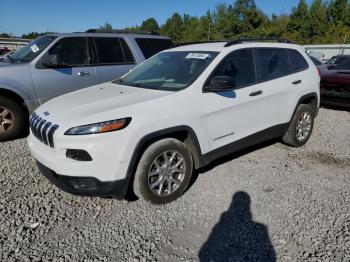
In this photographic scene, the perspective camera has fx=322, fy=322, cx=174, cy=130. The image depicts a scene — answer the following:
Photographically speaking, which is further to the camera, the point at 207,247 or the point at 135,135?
the point at 135,135

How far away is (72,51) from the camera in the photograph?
6.06 metres

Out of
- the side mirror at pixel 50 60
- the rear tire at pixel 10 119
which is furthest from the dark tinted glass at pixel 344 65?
the rear tire at pixel 10 119

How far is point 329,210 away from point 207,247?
1569mm

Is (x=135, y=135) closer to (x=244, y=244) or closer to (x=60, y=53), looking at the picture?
(x=244, y=244)

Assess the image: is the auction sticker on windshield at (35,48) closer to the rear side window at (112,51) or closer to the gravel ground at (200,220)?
the rear side window at (112,51)

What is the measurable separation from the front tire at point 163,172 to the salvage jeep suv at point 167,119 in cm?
1

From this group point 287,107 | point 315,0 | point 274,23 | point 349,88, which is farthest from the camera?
point 274,23

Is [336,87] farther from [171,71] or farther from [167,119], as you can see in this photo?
[167,119]

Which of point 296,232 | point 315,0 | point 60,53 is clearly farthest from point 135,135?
point 315,0

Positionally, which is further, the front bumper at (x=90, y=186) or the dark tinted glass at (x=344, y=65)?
the dark tinted glass at (x=344, y=65)

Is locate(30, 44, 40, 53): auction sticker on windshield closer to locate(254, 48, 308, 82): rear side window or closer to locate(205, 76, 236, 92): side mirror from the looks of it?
locate(205, 76, 236, 92): side mirror

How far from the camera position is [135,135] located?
123 inches

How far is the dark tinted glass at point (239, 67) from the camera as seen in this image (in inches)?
159

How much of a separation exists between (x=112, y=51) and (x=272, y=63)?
3.29 meters
